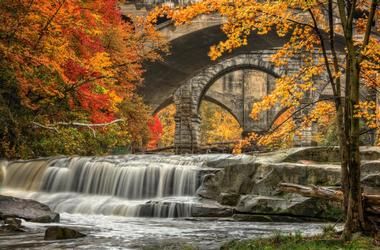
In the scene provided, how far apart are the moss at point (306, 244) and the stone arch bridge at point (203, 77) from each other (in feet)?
60.6

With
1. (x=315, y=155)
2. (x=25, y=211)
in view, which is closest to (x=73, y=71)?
(x=25, y=211)

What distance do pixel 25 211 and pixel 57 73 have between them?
250 inches

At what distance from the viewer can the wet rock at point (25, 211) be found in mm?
10492

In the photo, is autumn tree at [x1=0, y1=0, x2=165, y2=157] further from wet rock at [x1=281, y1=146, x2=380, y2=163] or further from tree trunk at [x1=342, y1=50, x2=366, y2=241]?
tree trunk at [x1=342, y1=50, x2=366, y2=241]

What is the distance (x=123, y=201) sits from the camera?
542 inches

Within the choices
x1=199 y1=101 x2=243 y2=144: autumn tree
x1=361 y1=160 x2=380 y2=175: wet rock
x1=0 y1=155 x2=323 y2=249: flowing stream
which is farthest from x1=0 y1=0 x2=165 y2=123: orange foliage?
x1=199 y1=101 x2=243 y2=144: autumn tree

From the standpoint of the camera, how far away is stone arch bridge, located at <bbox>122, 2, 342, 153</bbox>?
25.5 meters

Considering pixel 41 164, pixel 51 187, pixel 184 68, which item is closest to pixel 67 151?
pixel 41 164

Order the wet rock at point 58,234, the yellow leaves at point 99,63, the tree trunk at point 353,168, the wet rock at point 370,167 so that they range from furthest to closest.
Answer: the yellow leaves at point 99,63
the wet rock at point 370,167
the wet rock at point 58,234
the tree trunk at point 353,168

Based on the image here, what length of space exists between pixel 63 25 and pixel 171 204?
6856 millimetres

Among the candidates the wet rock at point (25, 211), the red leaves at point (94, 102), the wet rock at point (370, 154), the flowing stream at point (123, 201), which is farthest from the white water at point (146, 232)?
the red leaves at point (94, 102)

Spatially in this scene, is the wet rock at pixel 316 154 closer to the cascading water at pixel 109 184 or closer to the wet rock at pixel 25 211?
the cascading water at pixel 109 184

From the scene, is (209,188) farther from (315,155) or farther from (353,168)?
(353,168)

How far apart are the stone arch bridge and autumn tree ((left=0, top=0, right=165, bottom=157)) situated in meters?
4.51
